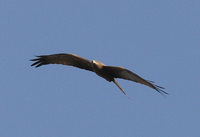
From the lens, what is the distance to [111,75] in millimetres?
13680

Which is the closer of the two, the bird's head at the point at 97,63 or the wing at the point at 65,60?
the bird's head at the point at 97,63

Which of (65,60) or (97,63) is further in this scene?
(65,60)

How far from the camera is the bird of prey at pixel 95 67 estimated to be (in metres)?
12.8

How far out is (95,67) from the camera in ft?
44.3

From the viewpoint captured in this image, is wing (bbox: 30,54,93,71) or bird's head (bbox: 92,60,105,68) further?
wing (bbox: 30,54,93,71)

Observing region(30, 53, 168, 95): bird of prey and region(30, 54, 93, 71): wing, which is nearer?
region(30, 53, 168, 95): bird of prey

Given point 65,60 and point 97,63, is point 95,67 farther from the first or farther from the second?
point 65,60

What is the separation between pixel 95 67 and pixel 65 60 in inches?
73.6

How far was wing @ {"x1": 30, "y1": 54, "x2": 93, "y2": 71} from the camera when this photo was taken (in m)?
14.6

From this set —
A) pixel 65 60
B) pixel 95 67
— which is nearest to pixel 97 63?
pixel 95 67

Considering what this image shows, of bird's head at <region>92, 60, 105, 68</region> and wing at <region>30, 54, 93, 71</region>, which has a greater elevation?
wing at <region>30, 54, 93, 71</region>

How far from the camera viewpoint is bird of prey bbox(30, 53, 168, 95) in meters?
12.8

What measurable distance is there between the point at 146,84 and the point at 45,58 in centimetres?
443

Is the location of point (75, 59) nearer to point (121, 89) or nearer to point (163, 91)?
point (121, 89)
